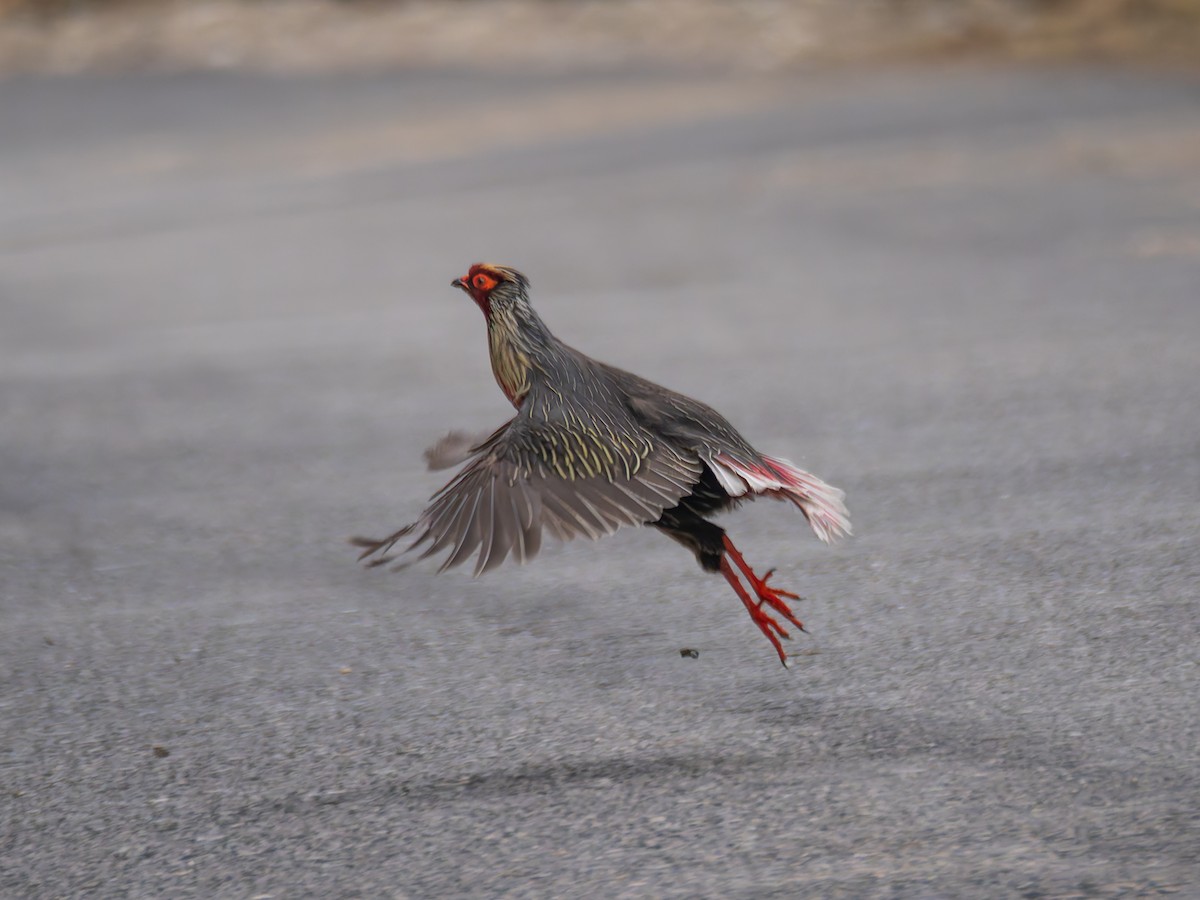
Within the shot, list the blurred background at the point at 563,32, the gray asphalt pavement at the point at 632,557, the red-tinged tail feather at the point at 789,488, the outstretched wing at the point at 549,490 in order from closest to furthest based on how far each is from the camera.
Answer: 1. the gray asphalt pavement at the point at 632,557
2. the outstretched wing at the point at 549,490
3. the red-tinged tail feather at the point at 789,488
4. the blurred background at the point at 563,32

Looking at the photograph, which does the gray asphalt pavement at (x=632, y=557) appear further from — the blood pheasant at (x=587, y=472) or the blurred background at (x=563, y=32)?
the blurred background at (x=563, y=32)

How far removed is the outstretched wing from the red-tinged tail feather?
0.31 ft

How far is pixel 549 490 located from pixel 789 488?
76cm

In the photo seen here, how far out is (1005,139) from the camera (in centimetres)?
1348

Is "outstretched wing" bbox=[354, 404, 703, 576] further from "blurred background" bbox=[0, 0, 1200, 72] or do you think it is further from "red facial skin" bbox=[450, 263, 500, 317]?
"blurred background" bbox=[0, 0, 1200, 72]

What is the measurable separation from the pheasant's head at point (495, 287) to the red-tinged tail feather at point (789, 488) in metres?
0.83

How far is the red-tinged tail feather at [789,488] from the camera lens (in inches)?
181

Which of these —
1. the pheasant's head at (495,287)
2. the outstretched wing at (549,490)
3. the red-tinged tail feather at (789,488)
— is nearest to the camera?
the outstretched wing at (549,490)

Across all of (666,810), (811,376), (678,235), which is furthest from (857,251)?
(666,810)

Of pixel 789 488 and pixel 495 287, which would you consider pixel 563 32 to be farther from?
pixel 789 488

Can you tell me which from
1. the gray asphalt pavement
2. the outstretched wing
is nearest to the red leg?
the gray asphalt pavement

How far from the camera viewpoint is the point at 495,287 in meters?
4.97

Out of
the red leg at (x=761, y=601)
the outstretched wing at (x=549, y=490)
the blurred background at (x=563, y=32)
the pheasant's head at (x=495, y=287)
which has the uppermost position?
the blurred background at (x=563, y=32)

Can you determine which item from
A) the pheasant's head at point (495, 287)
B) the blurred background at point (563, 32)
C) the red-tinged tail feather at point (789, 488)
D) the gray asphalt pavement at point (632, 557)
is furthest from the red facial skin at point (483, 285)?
the blurred background at point (563, 32)
